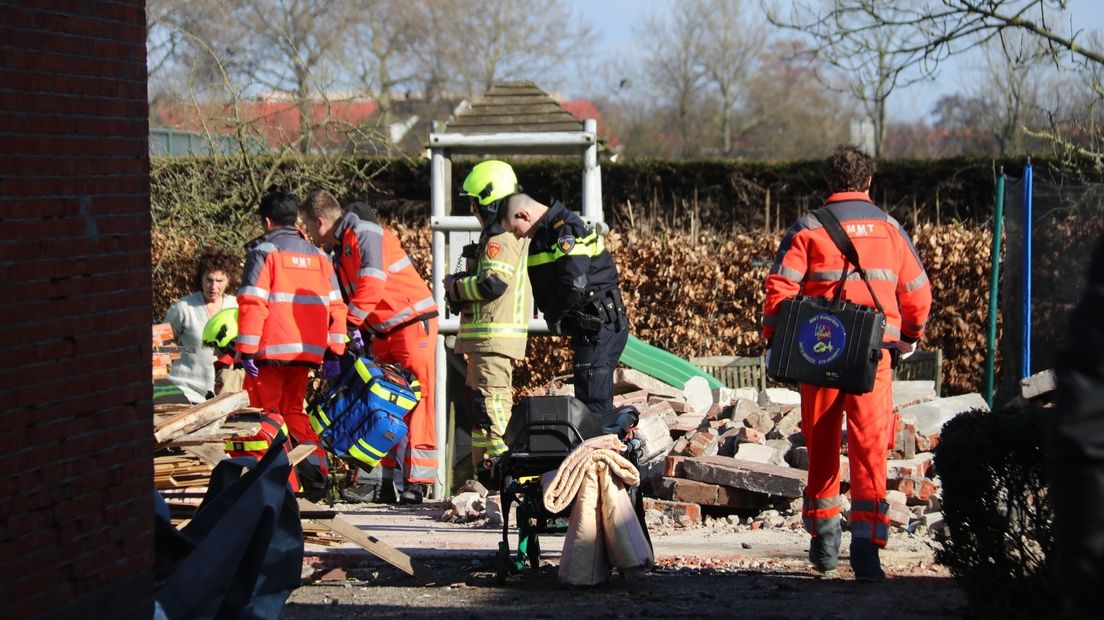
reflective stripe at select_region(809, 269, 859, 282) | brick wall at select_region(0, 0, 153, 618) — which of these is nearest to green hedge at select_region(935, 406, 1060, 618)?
reflective stripe at select_region(809, 269, 859, 282)

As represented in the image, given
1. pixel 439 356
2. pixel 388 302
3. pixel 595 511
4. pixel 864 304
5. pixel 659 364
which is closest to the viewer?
pixel 595 511

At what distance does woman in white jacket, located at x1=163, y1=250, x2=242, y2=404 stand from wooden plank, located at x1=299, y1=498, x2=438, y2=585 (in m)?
3.67

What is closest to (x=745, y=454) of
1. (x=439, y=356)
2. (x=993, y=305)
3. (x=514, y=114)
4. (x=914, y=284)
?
(x=914, y=284)

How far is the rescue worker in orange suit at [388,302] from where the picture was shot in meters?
9.47

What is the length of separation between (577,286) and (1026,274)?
5520 mm

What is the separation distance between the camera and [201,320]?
10391mm

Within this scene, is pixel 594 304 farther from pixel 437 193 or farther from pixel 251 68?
pixel 251 68

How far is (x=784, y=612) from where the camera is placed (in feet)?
19.8

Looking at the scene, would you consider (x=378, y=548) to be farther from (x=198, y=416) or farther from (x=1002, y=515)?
(x=1002, y=515)

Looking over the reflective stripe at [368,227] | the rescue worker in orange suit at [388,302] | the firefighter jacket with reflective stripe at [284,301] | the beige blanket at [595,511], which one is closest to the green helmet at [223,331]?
the firefighter jacket with reflective stripe at [284,301]

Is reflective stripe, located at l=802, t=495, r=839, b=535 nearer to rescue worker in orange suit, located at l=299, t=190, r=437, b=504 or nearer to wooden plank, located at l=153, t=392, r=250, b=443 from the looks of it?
wooden plank, located at l=153, t=392, r=250, b=443

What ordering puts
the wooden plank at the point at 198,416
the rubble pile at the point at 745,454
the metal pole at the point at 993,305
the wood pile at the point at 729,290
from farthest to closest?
the wood pile at the point at 729,290 < the metal pole at the point at 993,305 < the rubble pile at the point at 745,454 < the wooden plank at the point at 198,416

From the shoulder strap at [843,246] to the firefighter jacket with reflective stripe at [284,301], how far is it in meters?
3.68

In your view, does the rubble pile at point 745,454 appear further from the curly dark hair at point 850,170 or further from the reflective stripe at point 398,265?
the reflective stripe at point 398,265
